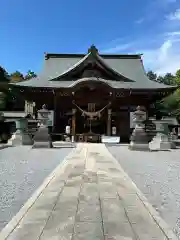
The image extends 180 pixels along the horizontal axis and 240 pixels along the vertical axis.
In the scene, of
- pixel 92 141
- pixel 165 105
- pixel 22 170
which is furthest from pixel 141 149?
pixel 165 105

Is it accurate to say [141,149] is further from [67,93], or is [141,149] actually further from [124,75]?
[124,75]

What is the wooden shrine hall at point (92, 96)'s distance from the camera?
21891mm

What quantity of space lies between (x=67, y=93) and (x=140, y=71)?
8.06 meters

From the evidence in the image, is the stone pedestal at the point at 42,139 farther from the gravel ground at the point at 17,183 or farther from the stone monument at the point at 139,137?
the gravel ground at the point at 17,183

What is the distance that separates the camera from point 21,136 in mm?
18109

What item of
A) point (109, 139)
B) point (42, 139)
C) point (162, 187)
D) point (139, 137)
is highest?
point (139, 137)

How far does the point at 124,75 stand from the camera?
83.4 feet

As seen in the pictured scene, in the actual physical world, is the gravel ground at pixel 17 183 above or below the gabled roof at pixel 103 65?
below

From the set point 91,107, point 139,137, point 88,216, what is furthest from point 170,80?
point 88,216

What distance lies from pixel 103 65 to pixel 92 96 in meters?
2.74

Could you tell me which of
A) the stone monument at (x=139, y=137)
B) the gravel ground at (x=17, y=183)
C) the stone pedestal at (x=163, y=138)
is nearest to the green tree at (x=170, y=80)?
the stone pedestal at (x=163, y=138)

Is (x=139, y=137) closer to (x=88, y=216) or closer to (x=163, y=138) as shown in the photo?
(x=163, y=138)

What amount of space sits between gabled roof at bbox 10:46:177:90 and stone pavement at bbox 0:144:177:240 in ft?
54.0

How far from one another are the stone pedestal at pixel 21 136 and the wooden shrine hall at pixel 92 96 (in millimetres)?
4264
